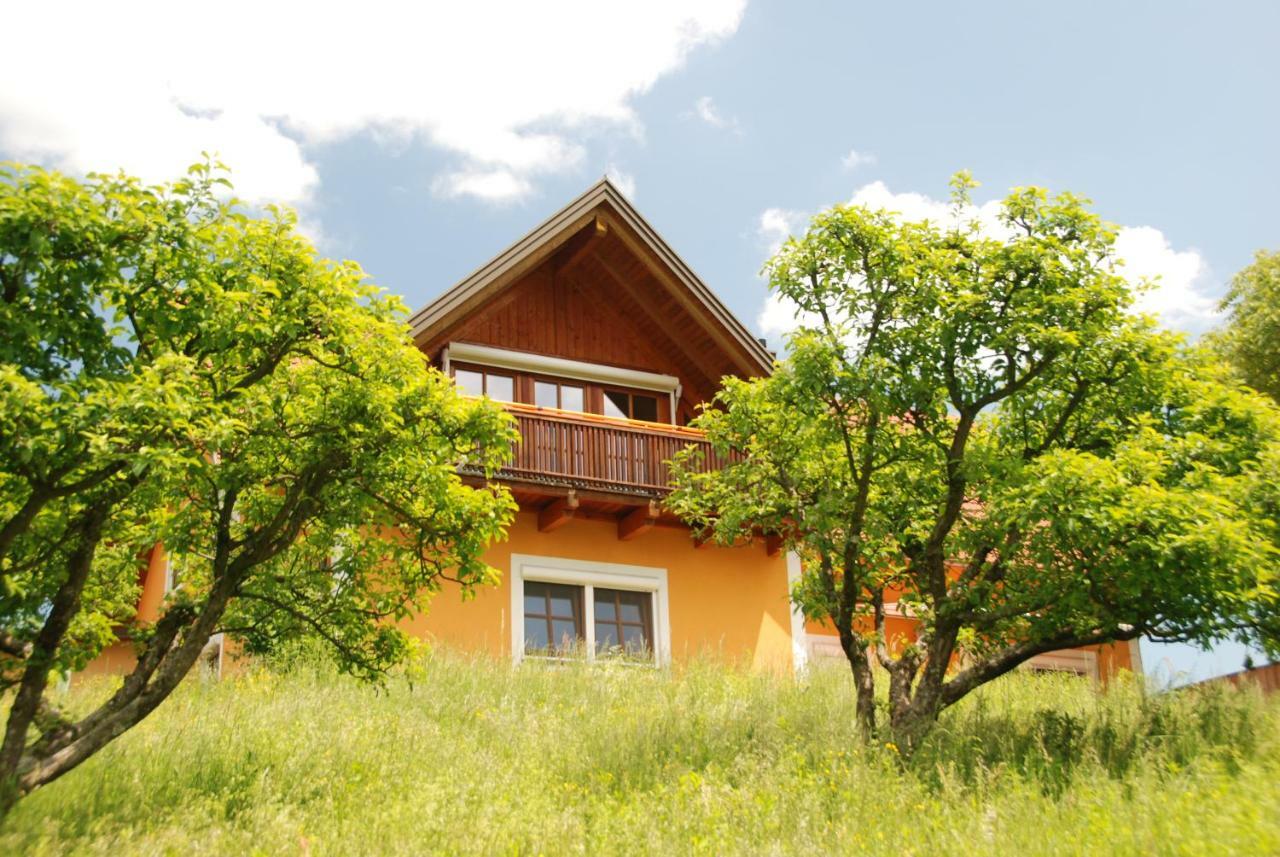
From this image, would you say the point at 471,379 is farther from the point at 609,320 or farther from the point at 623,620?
the point at 623,620

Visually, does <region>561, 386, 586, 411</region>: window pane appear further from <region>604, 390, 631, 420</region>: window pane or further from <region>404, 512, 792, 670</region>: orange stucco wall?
<region>404, 512, 792, 670</region>: orange stucco wall

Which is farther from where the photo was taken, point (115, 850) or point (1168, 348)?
point (1168, 348)

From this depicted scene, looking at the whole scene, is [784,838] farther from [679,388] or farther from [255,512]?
[679,388]

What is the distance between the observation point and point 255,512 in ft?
35.4

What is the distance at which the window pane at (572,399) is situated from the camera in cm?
1883

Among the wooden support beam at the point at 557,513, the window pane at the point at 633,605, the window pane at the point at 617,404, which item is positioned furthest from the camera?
the window pane at the point at 617,404

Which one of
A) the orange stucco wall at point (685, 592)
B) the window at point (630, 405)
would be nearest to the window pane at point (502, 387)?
the window at point (630, 405)

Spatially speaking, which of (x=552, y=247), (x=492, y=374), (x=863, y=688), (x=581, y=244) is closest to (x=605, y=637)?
(x=492, y=374)

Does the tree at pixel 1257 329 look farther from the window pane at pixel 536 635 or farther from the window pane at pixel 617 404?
the window pane at pixel 536 635

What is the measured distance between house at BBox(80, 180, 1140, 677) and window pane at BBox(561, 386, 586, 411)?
0.9 inches

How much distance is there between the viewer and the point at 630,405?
19.5 meters

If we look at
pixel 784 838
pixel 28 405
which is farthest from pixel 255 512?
pixel 784 838

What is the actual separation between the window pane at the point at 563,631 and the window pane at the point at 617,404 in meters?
3.65

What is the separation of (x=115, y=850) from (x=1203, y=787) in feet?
25.7
